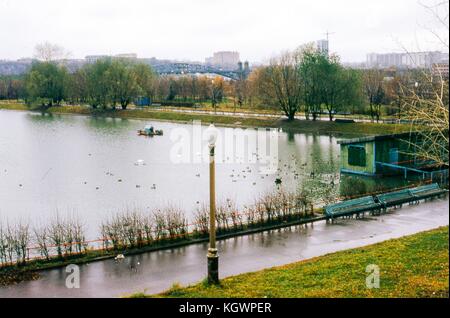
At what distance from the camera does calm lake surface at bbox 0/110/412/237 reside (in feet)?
86.0

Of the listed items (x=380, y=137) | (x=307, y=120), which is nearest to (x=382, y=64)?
(x=307, y=120)

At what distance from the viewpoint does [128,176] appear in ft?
111

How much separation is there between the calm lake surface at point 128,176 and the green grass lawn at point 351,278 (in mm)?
9484

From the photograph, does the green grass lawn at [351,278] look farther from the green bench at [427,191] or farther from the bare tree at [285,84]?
the bare tree at [285,84]

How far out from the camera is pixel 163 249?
1783 cm

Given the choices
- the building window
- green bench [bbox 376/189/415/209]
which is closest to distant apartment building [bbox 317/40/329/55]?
the building window

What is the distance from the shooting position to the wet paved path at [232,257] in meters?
14.3

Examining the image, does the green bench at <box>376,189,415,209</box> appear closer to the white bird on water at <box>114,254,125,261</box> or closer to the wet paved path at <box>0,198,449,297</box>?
the wet paved path at <box>0,198,449,297</box>

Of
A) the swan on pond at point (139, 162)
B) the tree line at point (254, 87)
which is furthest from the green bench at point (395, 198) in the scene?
the swan on pond at point (139, 162)

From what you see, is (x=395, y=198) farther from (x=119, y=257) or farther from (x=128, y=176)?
(x=128, y=176)
